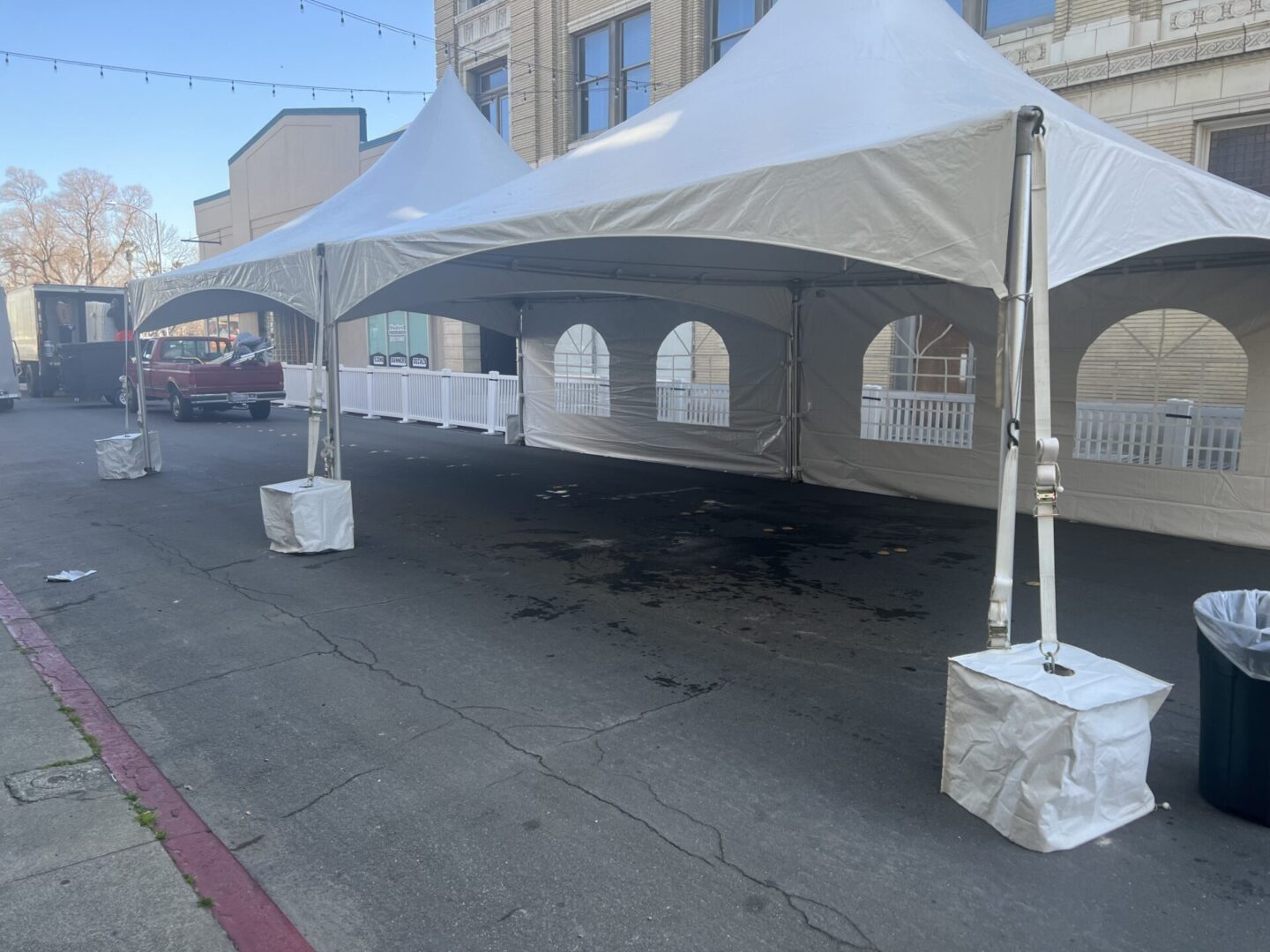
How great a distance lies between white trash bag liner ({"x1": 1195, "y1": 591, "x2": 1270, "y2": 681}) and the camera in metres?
3.47

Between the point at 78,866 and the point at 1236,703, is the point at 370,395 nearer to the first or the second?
the point at 78,866

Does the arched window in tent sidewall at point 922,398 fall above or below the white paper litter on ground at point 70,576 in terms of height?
above

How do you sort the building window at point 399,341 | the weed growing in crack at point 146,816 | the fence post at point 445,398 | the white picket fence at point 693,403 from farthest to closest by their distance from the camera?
the building window at point 399,341 → the fence post at point 445,398 → the white picket fence at point 693,403 → the weed growing in crack at point 146,816

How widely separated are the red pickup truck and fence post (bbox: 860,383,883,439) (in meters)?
15.5

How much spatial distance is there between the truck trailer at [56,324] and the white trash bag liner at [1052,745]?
29.0 meters

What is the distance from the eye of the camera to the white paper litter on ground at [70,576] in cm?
759

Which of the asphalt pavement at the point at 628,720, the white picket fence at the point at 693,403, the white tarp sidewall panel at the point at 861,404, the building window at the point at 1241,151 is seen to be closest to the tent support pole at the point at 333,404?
the asphalt pavement at the point at 628,720

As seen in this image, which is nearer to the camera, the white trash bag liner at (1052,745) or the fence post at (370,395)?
the white trash bag liner at (1052,745)

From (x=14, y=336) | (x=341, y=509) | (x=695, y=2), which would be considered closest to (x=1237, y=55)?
(x=695, y=2)

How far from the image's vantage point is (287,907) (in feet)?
10.4

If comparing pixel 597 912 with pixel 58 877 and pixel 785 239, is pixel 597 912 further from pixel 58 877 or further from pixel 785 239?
pixel 785 239

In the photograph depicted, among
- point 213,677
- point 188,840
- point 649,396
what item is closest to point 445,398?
point 649,396

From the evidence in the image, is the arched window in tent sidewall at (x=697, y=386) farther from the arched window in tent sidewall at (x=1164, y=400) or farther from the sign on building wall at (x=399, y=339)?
the sign on building wall at (x=399, y=339)

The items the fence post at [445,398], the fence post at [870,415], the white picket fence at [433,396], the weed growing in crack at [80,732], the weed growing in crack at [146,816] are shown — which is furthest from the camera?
the fence post at [445,398]
